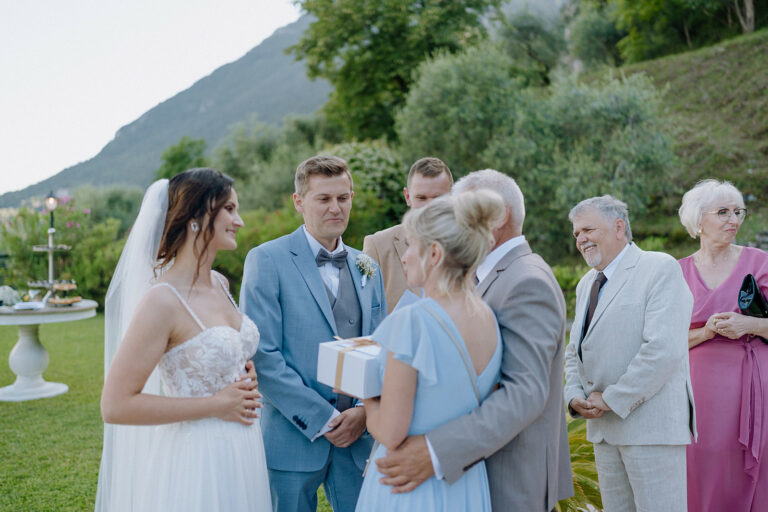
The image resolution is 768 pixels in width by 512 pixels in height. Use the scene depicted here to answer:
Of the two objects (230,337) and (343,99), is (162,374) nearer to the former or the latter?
(230,337)

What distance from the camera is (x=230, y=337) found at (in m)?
2.29

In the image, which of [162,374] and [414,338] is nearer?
[414,338]

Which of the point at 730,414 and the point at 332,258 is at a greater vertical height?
the point at 332,258

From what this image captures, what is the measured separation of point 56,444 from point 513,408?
19.0 feet

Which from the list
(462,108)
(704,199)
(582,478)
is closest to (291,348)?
(582,478)

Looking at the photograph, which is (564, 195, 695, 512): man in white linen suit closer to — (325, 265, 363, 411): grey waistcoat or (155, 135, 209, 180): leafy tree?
(325, 265, 363, 411): grey waistcoat

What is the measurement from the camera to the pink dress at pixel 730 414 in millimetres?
3346

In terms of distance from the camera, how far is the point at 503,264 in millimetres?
2162

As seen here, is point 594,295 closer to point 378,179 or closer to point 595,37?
point 378,179

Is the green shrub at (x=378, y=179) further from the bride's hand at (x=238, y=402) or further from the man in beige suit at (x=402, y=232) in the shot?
the bride's hand at (x=238, y=402)

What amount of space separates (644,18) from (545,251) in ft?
68.2

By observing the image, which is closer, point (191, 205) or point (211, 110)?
point (191, 205)

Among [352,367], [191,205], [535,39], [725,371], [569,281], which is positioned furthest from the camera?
[535,39]

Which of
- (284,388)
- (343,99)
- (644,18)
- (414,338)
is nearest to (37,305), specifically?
(284,388)
